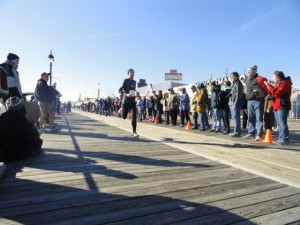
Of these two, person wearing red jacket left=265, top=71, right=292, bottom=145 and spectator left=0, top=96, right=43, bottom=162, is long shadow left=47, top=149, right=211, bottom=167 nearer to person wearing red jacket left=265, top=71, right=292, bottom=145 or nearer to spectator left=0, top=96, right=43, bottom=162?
spectator left=0, top=96, right=43, bottom=162

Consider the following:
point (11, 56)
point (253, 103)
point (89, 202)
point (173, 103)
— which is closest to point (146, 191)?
point (89, 202)

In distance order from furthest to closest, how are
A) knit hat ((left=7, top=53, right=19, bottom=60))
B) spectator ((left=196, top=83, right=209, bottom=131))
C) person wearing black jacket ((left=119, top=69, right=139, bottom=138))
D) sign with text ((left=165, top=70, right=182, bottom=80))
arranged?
1. sign with text ((left=165, top=70, right=182, bottom=80))
2. spectator ((left=196, top=83, right=209, bottom=131))
3. person wearing black jacket ((left=119, top=69, right=139, bottom=138))
4. knit hat ((left=7, top=53, right=19, bottom=60))

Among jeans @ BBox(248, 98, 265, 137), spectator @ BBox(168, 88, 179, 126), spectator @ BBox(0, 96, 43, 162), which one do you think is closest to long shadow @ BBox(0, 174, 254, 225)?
spectator @ BBox(0, 96, 43, 162)

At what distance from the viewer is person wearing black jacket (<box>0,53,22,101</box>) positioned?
19.5 feet

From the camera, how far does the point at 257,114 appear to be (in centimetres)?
812

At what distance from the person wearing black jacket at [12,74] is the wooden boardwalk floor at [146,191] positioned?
192 centimetres

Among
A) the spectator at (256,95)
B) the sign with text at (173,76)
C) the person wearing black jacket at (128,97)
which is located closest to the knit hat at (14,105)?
the person wearing black jacket at (128,97)

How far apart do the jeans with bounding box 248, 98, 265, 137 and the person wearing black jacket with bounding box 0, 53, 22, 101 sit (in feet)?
20.2

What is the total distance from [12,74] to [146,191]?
14.4 ft

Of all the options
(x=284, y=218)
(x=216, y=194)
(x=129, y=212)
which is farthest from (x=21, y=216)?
(x=284, y=218)

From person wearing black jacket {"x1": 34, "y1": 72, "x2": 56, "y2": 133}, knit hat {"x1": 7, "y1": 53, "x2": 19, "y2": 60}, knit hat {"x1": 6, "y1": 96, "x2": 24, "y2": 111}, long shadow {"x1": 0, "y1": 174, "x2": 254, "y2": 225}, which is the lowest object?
long shadow {"x1": 0, "y1": 174, "x2": 254, "y2": 225}

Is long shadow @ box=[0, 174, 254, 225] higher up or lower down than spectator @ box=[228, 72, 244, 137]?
lower down

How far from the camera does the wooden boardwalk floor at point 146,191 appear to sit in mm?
2447

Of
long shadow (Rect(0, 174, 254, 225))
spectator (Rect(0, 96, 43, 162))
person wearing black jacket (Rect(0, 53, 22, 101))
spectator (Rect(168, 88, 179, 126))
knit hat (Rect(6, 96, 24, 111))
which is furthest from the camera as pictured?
spectator (Rect(168, 88, 179, 126))
